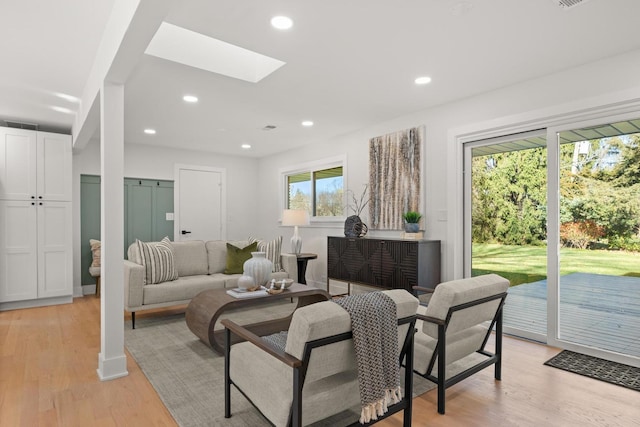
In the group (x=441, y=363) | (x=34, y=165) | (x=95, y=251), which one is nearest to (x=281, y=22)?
(x=441, y=363)

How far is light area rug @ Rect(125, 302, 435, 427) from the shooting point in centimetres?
212

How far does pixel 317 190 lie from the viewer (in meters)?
6.36

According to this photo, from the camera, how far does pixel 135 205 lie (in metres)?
6.32

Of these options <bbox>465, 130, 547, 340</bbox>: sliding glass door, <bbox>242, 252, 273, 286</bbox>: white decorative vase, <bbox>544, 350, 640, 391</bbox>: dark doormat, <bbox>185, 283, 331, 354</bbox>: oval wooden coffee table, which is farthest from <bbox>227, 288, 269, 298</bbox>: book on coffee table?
<bbox>544, 350, 640, 391</bbox>: dark doormat

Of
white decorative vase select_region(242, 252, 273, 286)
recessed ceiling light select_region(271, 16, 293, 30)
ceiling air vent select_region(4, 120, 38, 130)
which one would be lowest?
white decorative vase select_region(242, 252, 273, 286)

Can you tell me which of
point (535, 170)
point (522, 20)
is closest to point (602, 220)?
point (535, 170)

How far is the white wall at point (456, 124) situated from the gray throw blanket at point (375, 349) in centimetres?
251

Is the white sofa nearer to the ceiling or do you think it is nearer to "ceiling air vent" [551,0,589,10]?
the ceiling

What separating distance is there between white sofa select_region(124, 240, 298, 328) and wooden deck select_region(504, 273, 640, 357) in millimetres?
3167

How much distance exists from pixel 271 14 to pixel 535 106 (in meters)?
2.61

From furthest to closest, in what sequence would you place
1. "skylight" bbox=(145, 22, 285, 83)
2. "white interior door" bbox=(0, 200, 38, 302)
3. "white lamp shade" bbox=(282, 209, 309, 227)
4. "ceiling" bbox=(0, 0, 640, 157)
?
"white lamp shade" bbox=(282, 209, 309, 227)
"white interior door" bbox=(0, 200, 38, 302)
"skylight" bbox=(145, 22, 285, 83)
"ceiling" bbox=(0, 0, 640, 157)

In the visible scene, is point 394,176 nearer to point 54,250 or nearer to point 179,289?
point 179,289

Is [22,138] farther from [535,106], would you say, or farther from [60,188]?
[535,106]

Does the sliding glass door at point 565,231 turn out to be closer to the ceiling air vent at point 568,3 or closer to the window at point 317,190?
the ceiling air vent at point 568,3
